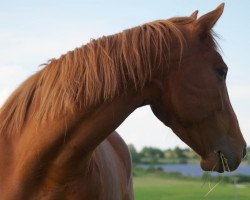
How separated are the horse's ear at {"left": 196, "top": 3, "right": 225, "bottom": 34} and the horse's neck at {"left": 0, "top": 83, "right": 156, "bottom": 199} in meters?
0.54

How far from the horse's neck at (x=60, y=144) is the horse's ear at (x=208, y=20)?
538mm

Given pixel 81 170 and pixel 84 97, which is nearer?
pixel 84 97

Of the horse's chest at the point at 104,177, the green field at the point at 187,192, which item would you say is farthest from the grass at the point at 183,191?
the horse's chest at the point at 104,177

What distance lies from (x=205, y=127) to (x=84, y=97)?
816 millimetres

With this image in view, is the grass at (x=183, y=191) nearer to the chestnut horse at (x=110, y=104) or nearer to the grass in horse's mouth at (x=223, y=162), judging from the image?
the grass in horse's mouth at (x=223, y=162)

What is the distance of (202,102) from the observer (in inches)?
115

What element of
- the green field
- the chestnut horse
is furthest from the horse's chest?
the green field

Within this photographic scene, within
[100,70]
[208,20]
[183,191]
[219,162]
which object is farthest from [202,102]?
[183,191]

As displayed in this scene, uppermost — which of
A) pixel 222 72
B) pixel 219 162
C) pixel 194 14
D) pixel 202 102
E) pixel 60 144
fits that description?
pixel 194 14

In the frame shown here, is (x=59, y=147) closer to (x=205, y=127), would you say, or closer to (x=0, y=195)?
(x=0, y=195)

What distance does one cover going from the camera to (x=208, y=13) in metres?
2.96

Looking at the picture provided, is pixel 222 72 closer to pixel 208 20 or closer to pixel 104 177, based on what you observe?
pixel 208 20

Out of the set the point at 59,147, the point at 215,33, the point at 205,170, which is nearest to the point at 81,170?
the point at 59,147

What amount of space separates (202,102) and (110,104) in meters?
0.60
